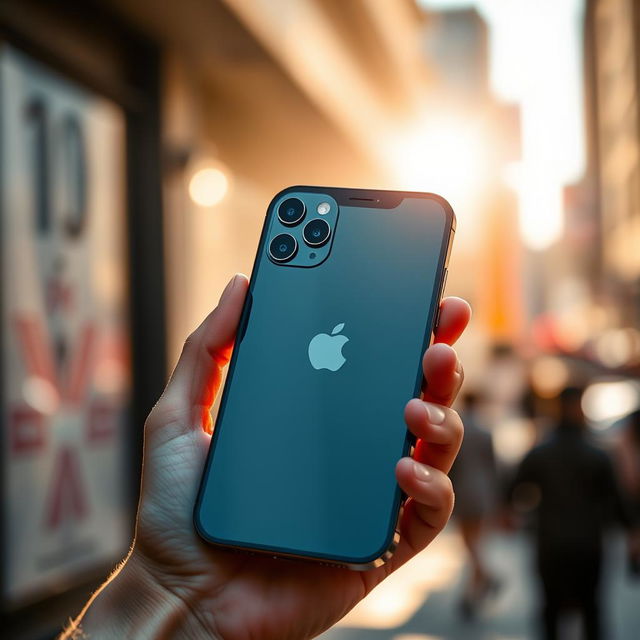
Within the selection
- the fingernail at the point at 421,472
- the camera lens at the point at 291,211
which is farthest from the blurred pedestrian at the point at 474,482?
the fingernail at the point at 421,472

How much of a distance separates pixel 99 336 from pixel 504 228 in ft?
97.7

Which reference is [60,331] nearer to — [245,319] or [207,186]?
[207,186]

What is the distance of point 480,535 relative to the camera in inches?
370

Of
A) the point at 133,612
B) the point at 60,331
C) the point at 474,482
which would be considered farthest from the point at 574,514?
the point at 133,612

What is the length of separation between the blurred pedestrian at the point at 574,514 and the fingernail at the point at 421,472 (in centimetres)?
454

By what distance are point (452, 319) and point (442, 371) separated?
0.17 meters

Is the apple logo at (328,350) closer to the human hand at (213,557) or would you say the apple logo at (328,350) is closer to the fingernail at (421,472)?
the human hand at (213,557)

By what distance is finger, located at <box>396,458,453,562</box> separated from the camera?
1856 mm

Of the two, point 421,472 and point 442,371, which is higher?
point 442,371

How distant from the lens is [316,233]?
7.42 ft

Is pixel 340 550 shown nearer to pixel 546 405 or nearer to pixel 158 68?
pixel 158 68

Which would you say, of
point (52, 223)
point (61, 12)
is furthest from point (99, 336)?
point (61, 12)

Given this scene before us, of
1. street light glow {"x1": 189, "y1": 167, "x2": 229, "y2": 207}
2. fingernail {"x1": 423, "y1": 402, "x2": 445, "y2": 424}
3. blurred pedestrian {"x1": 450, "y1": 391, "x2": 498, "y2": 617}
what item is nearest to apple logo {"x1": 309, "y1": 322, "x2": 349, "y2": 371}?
fingernail {"x1": 423, "y1": 402, "x2": 445, "y2": 424}

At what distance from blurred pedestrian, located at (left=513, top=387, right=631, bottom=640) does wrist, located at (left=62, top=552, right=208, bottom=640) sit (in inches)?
180
